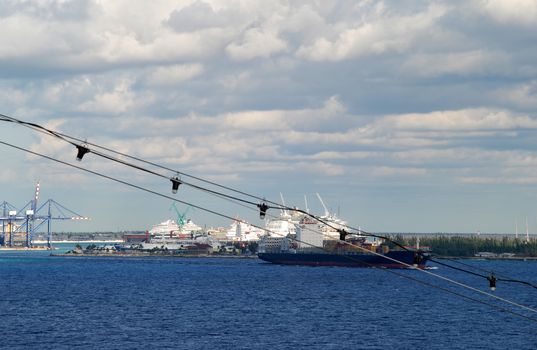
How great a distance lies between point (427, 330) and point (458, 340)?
7.59 m

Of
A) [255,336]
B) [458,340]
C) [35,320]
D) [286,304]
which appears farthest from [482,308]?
[35,320]

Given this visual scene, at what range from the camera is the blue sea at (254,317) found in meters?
79.2

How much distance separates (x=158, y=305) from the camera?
384 feet

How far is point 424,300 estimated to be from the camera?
130000 millimetres

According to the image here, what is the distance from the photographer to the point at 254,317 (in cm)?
10062

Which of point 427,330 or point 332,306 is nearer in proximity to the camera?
point 427,330

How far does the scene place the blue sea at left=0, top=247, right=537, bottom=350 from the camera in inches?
3120

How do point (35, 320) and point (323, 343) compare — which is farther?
point (35, 320)

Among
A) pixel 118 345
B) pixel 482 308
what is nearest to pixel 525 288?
pixel 482 308

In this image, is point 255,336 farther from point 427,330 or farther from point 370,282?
point 370,282

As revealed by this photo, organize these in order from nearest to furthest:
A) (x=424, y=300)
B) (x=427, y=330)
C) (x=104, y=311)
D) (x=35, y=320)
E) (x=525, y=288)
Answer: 1. (x=427, y=330)
2. (x=35, y=320)
3. (x=104, y=311)
4. (x=424, y=300)
5. (x=525, y=288)

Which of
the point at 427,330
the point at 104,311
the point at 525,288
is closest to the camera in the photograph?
the point at 427,330

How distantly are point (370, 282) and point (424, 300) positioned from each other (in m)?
49.3

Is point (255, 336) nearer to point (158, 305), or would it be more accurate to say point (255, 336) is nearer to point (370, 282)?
point (158, 305)
